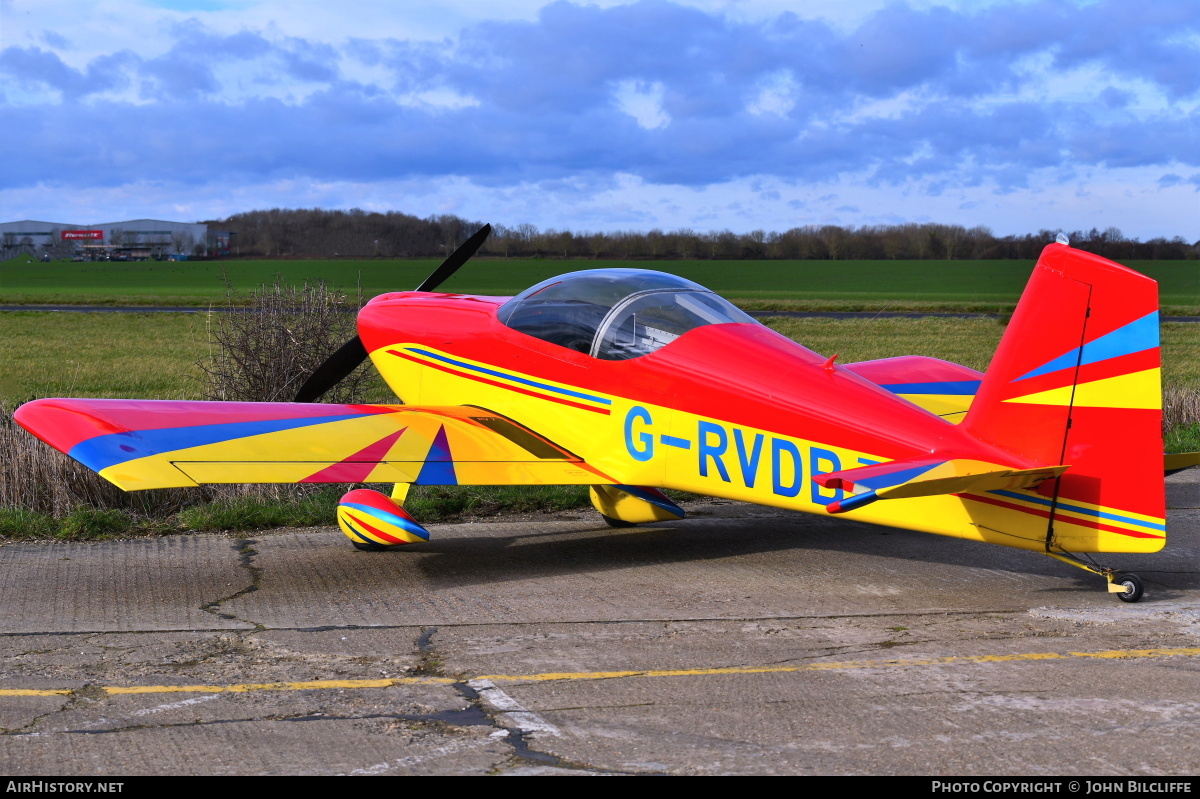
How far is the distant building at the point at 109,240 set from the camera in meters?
121

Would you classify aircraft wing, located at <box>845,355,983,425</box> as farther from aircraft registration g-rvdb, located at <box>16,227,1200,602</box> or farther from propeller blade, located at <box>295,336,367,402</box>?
propeller blade, located at <box>295,336,367,402</box>

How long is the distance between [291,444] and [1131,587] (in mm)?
5223

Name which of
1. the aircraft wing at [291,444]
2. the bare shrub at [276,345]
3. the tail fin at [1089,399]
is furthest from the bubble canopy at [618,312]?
the bare shrub at [276,345]

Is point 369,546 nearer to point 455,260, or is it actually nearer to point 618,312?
point 618,312

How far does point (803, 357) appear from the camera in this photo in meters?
6.95

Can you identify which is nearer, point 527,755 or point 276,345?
point 527,755

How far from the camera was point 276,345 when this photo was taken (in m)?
11.9

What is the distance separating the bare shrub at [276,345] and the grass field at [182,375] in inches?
60.5

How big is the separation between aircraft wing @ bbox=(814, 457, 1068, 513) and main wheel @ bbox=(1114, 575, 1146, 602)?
102 cm

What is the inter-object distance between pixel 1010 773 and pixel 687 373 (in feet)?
11.6

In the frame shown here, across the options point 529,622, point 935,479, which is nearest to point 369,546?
point 529,622

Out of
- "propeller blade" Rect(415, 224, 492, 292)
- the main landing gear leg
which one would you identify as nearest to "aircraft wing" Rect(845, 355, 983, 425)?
the main landing gear leg
